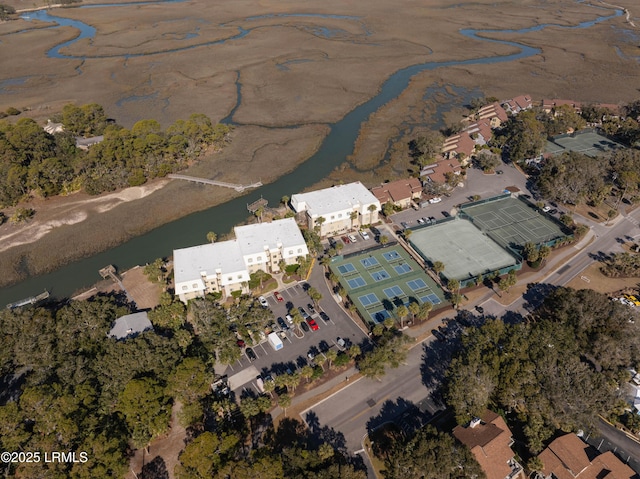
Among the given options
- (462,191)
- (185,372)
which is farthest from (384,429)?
(462,191)

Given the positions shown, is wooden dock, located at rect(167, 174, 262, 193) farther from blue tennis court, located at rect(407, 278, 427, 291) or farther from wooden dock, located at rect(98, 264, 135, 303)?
blue tennis court, located at rect(407, 278, 427, 291)

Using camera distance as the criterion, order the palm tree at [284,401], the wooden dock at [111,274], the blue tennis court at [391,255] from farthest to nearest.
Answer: the blue tennis court at [391,255]
the wooden dock at [111,274]
the palm tree at [284,401]

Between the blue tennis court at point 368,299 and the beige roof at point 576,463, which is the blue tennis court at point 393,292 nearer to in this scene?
the blue tennis court at point 368,299

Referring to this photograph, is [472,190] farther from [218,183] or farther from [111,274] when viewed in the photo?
[111,274]

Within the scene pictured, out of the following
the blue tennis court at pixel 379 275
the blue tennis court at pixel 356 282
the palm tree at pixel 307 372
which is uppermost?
the palm tree at pixel 307 372

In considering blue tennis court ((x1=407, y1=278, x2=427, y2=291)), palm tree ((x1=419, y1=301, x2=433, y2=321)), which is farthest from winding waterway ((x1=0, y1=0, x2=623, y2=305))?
palm tree ((x1=419, y1=301, x2=433, y2=321))

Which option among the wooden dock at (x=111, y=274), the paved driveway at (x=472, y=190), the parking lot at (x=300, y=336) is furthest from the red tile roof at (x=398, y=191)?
the wooden dock at (x=111, y=274)

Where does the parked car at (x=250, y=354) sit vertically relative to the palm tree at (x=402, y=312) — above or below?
below
